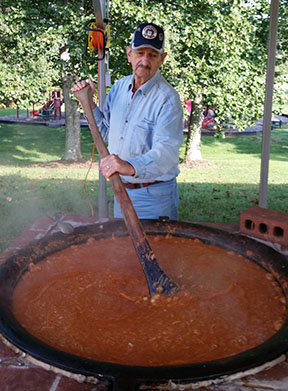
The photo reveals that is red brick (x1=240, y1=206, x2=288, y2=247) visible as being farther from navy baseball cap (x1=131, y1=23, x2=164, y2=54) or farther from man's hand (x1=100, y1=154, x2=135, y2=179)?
navy baseball cap (x1=131, y1=23, x2=164, y2=54)

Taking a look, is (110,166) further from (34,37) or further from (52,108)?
(52,108)

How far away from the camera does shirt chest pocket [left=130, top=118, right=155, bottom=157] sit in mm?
2598

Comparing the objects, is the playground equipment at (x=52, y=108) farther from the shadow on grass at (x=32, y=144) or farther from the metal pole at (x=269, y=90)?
the metal pole at (x=269, y=90)

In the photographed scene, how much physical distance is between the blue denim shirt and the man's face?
0.07m

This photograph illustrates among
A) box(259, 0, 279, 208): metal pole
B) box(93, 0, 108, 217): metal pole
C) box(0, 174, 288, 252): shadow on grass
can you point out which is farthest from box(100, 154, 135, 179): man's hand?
box(0, 174, 288, 252): shadow on grass

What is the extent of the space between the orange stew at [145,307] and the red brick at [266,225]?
35 centimetres

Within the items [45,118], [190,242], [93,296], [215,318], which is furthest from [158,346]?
[45,118]

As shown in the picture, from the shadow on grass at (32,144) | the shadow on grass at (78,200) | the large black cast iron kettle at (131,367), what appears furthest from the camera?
the shadow on grass at (32,144)

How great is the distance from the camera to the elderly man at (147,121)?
7.71ft

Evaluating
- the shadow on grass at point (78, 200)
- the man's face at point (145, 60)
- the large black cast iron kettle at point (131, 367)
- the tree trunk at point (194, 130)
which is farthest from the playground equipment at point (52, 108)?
the large black cast iron kettle at point (131, 367)

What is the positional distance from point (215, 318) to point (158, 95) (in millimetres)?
1523

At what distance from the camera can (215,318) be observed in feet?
4.96

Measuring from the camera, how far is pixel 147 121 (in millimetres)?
2604

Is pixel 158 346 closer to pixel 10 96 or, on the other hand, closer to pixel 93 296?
pixel 93 296
